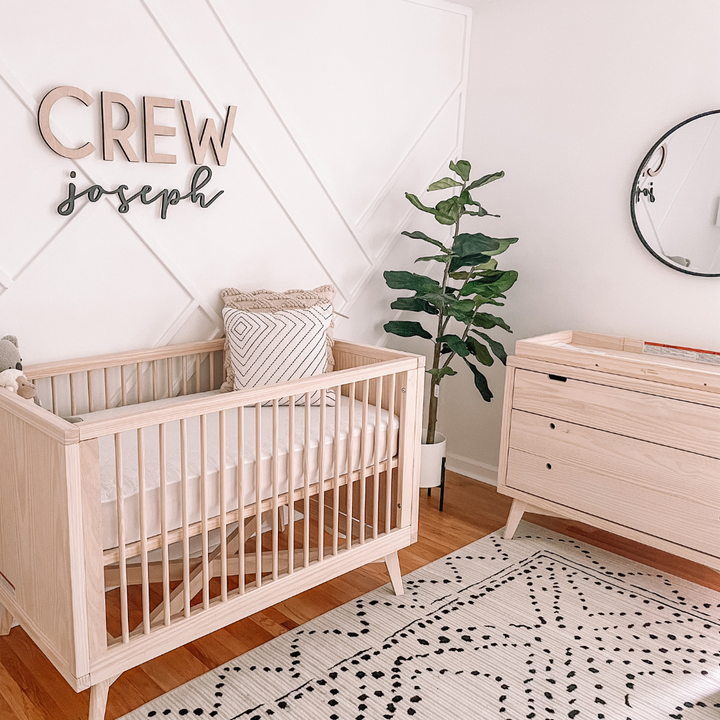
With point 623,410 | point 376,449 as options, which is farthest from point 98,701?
point 623,410

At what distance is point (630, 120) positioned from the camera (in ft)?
8.54

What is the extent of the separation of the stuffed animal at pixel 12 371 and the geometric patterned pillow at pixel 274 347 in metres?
0.64

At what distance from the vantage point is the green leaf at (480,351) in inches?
112

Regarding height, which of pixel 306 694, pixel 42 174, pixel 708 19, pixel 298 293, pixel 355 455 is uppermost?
pixel 708 19

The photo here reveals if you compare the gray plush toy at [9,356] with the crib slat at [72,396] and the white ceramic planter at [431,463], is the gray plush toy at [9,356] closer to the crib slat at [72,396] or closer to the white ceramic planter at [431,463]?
the crib slat at [72,396]

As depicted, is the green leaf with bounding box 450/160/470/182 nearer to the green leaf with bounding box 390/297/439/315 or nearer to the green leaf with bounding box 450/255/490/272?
the green leaf with bounding box 450/255/490/272

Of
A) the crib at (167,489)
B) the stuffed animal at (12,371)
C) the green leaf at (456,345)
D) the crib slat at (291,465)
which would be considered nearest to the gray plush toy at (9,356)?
the stuffed animal at (12,371)

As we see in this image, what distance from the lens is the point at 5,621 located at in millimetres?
1937

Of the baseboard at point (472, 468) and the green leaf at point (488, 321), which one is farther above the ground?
the green leaf at point (488, 321)

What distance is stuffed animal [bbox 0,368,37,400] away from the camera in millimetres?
1707

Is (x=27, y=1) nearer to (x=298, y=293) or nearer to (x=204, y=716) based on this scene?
(x=298, y=293)

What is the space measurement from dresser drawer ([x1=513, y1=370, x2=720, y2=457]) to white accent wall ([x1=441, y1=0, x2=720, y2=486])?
499 millimetres

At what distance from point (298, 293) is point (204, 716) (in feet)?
4.69

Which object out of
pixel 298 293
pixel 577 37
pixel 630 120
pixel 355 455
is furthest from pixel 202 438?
pixel 577 37
